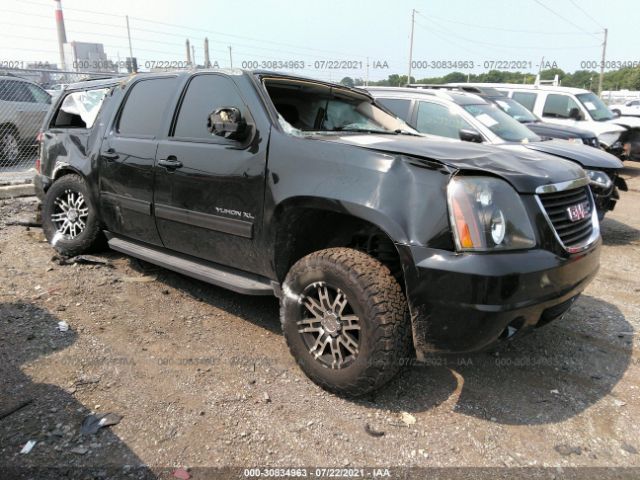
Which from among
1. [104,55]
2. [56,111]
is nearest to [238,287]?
[56,111]

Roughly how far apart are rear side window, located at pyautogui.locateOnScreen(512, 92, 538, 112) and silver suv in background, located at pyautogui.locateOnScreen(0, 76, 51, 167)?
9.93 meters

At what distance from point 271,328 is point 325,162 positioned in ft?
4.82

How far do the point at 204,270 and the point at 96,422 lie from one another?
1280 millimetres

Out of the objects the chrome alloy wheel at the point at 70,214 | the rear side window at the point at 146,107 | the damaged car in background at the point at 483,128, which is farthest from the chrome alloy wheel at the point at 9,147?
the damaged car in background at the point at 483,128

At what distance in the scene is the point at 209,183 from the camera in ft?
11.1

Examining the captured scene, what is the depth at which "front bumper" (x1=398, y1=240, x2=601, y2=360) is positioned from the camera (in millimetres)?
2346

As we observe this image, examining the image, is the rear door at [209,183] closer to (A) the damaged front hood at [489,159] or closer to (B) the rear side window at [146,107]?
(B) the rear side window at [146,107]

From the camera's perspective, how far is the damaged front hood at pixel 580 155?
578 cm

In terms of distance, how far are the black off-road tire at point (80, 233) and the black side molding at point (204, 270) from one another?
1.60 feet

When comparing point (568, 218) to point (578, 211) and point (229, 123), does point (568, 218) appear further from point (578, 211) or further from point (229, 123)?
point (229, 123)

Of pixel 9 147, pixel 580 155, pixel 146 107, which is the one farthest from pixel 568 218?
pixel 9 147

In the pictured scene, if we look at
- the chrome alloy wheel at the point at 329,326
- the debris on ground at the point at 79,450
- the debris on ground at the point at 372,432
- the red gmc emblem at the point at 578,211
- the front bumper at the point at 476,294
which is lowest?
the debris on ground at the point at 372,432

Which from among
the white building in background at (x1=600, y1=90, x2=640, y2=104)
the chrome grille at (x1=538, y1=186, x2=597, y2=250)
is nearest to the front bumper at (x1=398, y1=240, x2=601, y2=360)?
the chrome grille at (x1=538, y1=186, x2=597, y2=250)

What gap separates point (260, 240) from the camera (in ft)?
10.4
